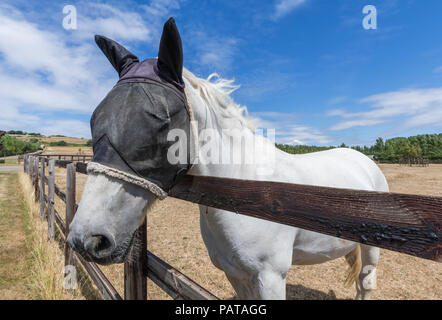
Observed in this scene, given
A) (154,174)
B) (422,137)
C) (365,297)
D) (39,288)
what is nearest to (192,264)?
(39,288)

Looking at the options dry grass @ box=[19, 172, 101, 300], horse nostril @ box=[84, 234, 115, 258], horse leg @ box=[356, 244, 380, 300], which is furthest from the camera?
horse leg @ box=[356, 244, 380, 300]

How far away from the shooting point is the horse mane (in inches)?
72.3

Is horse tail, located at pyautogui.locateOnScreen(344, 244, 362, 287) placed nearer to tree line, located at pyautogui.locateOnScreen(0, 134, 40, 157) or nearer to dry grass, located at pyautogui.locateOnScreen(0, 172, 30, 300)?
dry grass, located at pyautogui.locateOnScreen(0, 172, 30, 300)

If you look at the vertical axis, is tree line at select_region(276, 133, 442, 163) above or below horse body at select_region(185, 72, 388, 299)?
above

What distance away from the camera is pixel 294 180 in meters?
2.17

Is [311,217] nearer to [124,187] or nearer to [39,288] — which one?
[124,187]

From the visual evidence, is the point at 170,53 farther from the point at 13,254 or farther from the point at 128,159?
the point at 13,254

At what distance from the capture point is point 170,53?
1401 millimetres

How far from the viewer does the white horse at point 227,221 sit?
1.18 m

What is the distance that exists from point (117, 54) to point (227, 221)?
4.96 ft

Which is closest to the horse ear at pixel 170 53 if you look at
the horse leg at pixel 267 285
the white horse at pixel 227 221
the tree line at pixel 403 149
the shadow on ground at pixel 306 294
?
the white horse at pixel 227 221

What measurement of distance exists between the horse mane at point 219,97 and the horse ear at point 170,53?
0.20m

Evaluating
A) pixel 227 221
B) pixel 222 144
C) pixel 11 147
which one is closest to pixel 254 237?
pixel 227 221

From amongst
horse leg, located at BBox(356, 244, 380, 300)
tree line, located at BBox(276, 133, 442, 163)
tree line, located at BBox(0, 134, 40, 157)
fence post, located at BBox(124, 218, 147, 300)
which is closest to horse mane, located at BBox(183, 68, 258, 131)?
fence post, located at BBox(124, 218, 147, 300)
